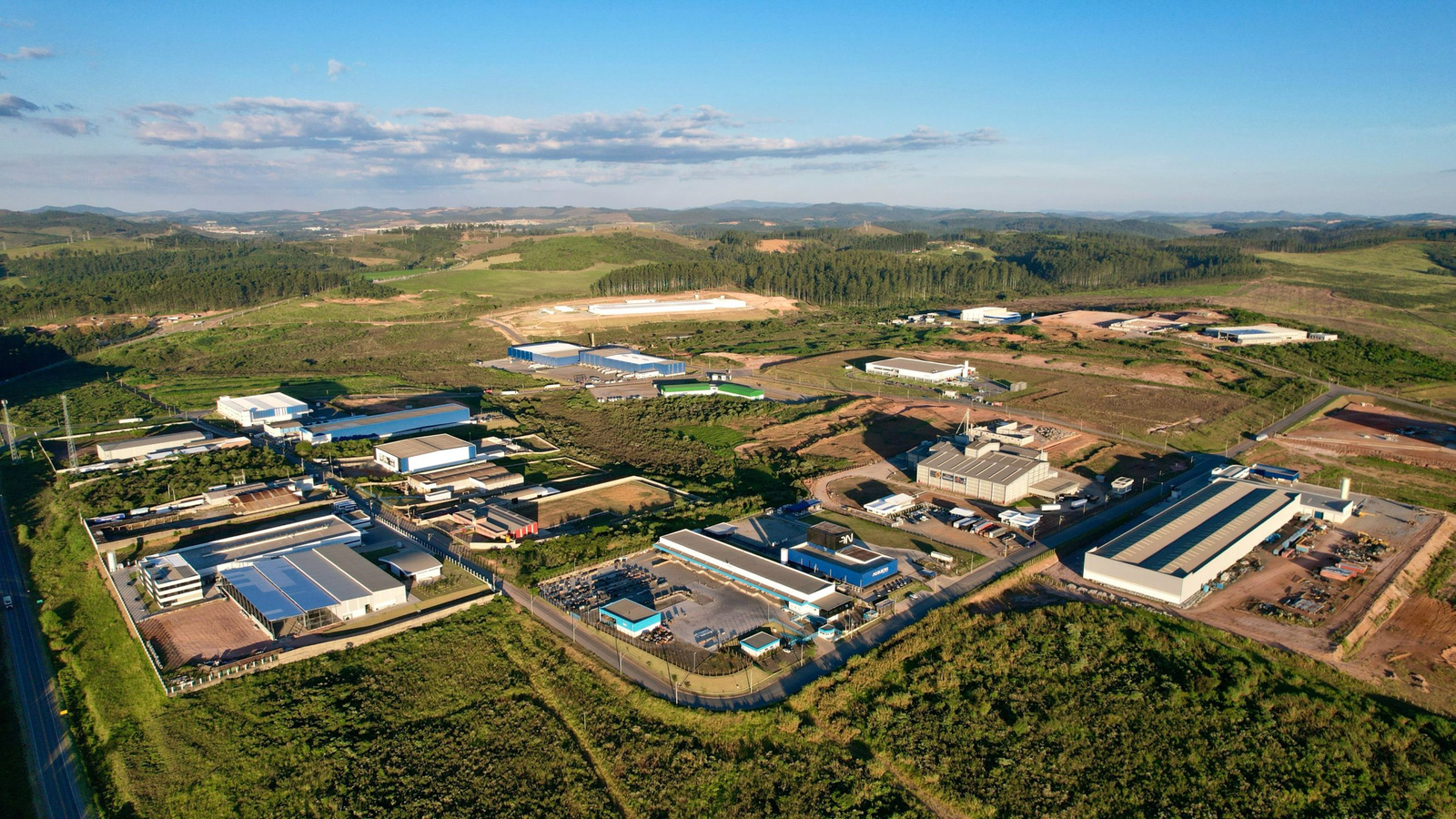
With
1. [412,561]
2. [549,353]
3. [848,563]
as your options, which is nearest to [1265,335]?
[848,563]

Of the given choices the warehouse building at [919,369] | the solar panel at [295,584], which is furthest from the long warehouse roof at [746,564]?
the warehouse building at [919,369]

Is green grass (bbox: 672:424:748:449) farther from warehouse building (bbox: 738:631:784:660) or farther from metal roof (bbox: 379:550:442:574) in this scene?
warehouse building (bbox: 738:631:784:660)

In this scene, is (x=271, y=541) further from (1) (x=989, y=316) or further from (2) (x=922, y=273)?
(2) (x=922, y=273)

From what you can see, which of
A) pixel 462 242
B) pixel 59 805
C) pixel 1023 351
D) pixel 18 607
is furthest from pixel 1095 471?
pixel 462 242

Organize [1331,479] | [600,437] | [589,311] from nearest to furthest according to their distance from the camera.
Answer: [1331,479], [600,437], [589,311]

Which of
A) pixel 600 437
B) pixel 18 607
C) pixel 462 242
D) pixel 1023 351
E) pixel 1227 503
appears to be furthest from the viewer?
pixel 462 242

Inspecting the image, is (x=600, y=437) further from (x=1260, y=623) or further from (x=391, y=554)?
(x=1260, y=623)

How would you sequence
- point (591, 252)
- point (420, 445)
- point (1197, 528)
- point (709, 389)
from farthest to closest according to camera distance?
point (591, 252)
point (709, 389)
point (420, 445)
point (1197, 528)
